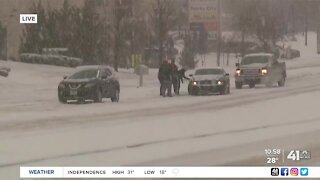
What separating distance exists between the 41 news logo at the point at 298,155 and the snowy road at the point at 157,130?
0.38ft

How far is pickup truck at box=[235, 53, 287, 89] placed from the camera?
4770 mm

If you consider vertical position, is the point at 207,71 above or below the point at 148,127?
above

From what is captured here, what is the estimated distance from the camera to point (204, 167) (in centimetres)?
369

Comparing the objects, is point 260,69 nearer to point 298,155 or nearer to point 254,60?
point 254,60

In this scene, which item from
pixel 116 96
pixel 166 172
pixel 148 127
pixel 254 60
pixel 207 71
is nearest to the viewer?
pixel 166 172

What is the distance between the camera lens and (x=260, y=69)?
5.78m

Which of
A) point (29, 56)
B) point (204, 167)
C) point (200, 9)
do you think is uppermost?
point (200, 9)

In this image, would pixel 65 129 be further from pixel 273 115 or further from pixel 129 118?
pixel 273 115

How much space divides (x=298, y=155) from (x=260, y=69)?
→ 2.13m

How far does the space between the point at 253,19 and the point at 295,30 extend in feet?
1.10

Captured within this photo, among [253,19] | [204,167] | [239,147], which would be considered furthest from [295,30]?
[204,167]

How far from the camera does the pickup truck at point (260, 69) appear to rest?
4770 millimetres

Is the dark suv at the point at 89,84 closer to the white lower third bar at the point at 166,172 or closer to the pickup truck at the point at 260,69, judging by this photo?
the pickup truck at the point at 260,69

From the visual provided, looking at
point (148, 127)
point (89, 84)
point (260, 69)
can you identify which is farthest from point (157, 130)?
point (260, 69)
